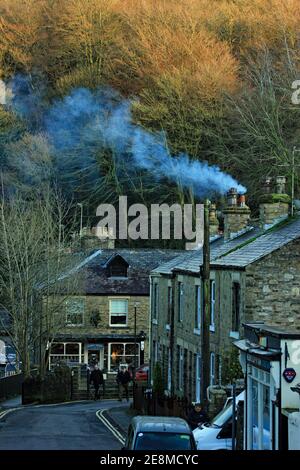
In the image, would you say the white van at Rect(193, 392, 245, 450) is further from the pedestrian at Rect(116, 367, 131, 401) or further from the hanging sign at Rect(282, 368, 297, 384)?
the pedestrian at Rect(116, 367, 131, 401)

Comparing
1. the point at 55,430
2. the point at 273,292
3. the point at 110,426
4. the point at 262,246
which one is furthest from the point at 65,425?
the point at 262,246

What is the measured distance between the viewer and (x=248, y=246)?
3219 centimetres

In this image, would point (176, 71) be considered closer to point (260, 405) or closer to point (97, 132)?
point (97, 132)

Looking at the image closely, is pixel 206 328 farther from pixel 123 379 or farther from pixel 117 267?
pixel 117 267

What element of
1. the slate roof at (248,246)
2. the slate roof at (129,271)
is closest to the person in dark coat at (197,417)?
the slate roof at (248,246)

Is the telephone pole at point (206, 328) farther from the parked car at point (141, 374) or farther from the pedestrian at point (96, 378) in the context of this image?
the parked car at point (141, 374)

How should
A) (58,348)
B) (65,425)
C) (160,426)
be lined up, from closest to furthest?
(160,426) → (65,425) → (58,348)

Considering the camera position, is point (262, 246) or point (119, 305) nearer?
point (262, 246)

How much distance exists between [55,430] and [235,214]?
988cm

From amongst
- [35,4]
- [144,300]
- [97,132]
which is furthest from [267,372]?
[35,4]

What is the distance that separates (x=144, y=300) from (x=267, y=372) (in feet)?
118

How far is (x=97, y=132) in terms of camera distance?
7475cm

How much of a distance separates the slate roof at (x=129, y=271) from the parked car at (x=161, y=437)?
1384 inches

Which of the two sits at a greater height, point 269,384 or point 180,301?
point 180,301
